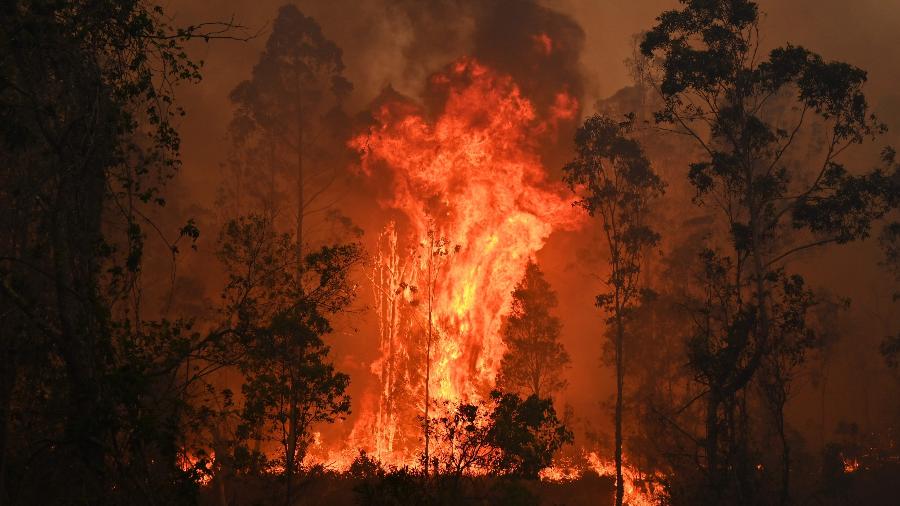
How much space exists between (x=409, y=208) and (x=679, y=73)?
18.6m

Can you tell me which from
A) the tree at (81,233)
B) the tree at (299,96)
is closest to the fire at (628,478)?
the tree at (299,96)

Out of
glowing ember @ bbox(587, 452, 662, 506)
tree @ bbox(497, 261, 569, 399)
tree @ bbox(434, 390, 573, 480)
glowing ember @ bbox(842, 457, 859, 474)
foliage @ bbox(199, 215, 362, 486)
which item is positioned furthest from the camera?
glowing ember @ bbox(842, 457, 859, 474)

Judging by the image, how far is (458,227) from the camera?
119ft

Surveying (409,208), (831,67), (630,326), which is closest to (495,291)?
(409,208)

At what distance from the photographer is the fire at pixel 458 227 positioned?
3556cm

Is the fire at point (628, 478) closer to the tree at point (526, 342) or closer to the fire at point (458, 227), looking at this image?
the tree at point (526, 342)

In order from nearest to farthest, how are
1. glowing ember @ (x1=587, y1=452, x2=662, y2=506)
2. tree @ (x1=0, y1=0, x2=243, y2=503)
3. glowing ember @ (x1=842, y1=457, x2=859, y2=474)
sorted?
tree @ (x1=0, y1=0, x2=243, y2=503)
glowing ember @ (x1=587, y1=452, x2=662, y2=506)
glowing ember @ (x1=842, y1=457, x2=859, y2=474)

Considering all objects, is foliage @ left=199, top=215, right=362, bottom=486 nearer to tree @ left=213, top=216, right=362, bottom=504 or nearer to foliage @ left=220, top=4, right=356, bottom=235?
tree @ left=213, top=216, right=362, bottom=504

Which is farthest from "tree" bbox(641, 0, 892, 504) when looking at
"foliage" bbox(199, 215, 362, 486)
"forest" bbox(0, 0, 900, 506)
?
"foliage" bbox(199, 215, 362, 486)

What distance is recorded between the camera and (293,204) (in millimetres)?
36000

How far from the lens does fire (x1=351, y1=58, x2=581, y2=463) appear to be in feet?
117

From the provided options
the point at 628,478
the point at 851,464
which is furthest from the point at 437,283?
the point at 851,464

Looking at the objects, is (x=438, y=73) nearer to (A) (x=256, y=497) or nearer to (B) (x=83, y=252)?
(A) (x=256, y=497)

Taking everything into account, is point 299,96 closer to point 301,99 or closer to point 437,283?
point 301,99
